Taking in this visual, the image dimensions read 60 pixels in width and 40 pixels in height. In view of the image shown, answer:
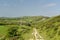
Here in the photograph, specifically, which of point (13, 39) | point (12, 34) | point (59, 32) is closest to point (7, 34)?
point (12, 34)

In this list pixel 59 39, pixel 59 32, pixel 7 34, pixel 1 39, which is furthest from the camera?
pixel 7 34

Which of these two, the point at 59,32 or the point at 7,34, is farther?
the point at 7,34

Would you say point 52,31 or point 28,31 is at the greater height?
point 52,31

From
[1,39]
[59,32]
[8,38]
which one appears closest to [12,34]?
[8,38]

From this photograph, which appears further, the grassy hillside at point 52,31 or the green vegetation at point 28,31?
the green vegetation at point 28,31

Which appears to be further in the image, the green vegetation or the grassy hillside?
the green vegetation

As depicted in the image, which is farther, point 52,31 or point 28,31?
point 28,31

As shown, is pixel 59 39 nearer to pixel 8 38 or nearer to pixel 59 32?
pixel 59 32

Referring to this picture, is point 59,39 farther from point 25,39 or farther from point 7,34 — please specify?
point 7,34

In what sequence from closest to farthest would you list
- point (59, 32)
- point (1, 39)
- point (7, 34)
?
point (59, 32)
point (1, 39)
point (7, 34)
